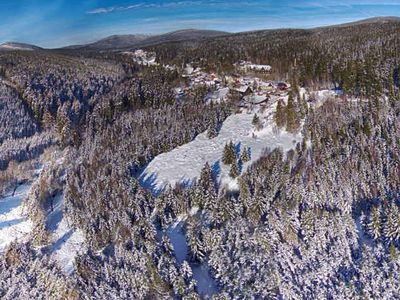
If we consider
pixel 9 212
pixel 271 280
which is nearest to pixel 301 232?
pixel 271 280

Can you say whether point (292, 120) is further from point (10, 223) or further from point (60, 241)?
point (10, 223)

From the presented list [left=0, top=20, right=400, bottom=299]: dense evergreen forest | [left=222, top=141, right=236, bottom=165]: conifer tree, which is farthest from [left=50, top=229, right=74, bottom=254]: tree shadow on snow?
[left=222, top=141, right=236, bottom=165]: conifer tree

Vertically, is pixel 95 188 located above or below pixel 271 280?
above

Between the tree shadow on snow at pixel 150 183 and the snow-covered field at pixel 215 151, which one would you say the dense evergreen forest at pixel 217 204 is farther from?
the snow-covered field at pixel 215 151

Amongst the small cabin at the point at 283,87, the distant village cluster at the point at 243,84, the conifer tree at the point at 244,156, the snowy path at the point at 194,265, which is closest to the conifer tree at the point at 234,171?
the conifer tree at the point at 244,156

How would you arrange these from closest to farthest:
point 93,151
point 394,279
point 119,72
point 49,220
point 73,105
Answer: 1. point 394,279
2. point 49,220
3. point 93,151
4. point 73,105
5. point 119,72

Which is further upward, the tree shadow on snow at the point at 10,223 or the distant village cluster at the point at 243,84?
the distant village cluster at the point at 243,84

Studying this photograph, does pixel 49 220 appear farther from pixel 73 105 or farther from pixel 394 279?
pixel 73 105
